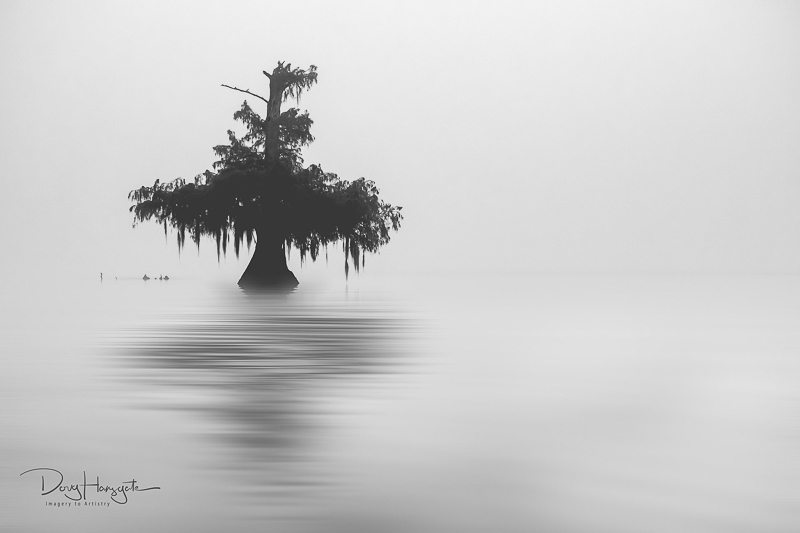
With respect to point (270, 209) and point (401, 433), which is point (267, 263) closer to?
point (270, 209)

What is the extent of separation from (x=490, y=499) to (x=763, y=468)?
138cm

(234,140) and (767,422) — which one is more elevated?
(234,140)

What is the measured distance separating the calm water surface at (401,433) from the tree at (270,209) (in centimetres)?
1890

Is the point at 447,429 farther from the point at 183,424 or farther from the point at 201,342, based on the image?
the point at 201,342

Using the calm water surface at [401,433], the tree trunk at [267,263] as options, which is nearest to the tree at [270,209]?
the tree trunk at [267,263]

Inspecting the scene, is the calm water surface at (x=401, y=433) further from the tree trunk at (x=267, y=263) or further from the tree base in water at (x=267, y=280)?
the tree trunk at (x=267, y=263)

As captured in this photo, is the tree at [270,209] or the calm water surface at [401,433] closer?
the calm water surface at [401,433]

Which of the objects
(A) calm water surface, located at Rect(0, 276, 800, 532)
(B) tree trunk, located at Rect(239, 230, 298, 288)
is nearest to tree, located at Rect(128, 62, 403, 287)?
(B) tree trunk, located at Rect(239, 230, 298, 288)

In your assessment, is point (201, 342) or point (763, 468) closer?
point (763, 468)

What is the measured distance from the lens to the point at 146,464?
13.5 ft

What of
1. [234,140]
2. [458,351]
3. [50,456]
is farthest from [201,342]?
[234,140]

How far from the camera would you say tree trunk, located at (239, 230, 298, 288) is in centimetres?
2995

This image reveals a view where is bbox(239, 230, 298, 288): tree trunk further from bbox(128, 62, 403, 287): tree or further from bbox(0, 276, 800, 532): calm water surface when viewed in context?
bbox(0, 276, 800, 532): calm water surface

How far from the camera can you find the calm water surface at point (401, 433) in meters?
3.47
